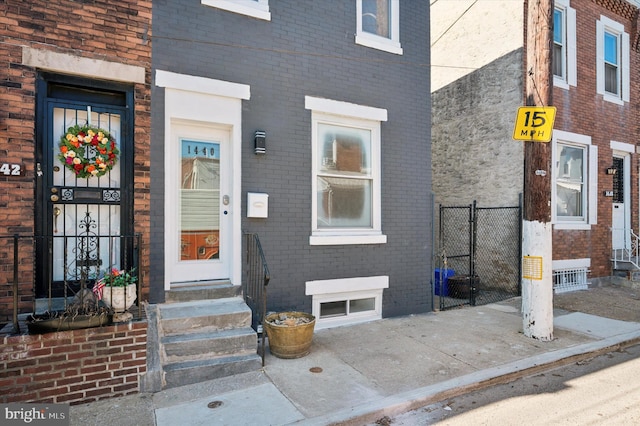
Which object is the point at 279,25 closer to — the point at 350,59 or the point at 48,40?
the point at 350,59

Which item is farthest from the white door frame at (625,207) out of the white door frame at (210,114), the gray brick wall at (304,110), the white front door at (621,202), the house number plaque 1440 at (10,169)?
the house number plaque 1440 at (10,169)

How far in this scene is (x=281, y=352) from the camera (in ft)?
15.2

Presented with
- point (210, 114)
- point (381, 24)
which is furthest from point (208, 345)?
point (381, 24)

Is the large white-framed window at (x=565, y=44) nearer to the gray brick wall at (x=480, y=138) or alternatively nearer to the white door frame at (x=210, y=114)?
the gray brick wall at (x=480, y=138)

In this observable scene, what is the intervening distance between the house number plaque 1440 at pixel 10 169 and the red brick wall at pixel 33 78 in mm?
46

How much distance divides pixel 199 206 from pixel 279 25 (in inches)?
114

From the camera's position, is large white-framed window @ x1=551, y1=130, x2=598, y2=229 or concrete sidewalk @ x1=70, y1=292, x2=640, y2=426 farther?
large white-framed window @ x1=551, y1=130, x2=598, y2=229

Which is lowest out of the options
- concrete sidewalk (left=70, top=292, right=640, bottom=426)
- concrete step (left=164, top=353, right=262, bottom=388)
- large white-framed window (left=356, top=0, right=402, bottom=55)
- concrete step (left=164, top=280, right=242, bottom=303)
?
concrete sidewalk (left=70, top=292, right=640, bottom=426)

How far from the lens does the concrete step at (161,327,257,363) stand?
418 cm

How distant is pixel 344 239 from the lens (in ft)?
19.9

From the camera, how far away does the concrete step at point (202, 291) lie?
484 cm

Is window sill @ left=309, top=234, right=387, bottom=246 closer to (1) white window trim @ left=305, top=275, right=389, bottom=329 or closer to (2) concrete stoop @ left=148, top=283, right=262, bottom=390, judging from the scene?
(1) white window trim @ left=305, top=275, right=389, bottom=329

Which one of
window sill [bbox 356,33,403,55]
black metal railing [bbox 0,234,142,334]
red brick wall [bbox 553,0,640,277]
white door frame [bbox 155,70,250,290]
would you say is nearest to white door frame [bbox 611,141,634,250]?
red brick wall [bbox 553,0,640,277]

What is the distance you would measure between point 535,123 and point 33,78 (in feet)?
20.7
